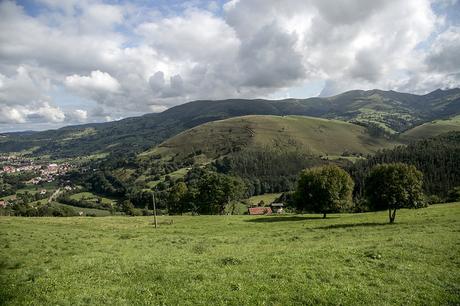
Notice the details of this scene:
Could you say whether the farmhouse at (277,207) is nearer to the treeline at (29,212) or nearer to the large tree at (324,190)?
the large tree at (324,190)

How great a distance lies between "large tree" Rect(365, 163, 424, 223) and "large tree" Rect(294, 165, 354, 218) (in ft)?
44.1

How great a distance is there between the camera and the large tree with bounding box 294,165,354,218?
70562 millimetres

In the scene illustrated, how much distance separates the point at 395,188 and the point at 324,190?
Result: 18.3 m

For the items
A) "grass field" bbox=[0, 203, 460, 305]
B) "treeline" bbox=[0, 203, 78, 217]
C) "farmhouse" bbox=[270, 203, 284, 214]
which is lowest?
"farmhouse" bbox=[270, 203, 284, 214]

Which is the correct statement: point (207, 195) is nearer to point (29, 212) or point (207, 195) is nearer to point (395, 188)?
point (29, 212)

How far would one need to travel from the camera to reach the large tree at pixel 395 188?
178 ft

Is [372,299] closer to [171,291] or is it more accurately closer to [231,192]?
[171,291]

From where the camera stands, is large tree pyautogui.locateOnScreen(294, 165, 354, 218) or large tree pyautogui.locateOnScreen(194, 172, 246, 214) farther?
large tree pyautogui.locateOnScreen(194, 172, 246, 214)

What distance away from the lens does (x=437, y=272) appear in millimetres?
19734

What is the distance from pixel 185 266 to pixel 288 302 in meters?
8.60

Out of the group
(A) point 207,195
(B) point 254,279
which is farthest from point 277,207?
(B) point 254,279

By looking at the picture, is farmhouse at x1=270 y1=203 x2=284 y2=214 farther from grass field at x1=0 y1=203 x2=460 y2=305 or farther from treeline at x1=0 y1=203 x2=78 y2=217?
grass field at x1=0 y1=203 x2=460 y2=305

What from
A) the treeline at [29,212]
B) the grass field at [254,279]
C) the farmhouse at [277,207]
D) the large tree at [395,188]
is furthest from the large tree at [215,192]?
the grass field at [254,279]

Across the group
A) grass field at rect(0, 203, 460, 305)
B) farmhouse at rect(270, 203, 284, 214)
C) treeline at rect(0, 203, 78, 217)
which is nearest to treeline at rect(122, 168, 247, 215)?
treeline at rect(0, 203, 78, 217)
